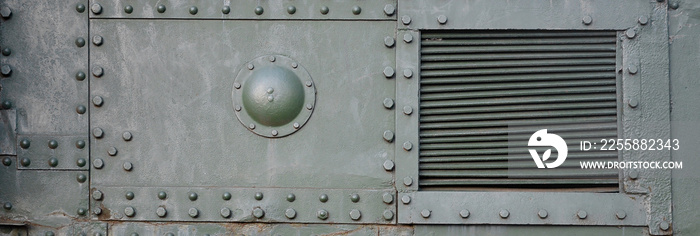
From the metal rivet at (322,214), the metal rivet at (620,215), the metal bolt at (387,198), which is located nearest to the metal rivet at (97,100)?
the metal rivet at (322,214)

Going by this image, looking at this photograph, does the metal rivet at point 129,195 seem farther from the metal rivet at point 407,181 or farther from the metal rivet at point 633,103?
the metal rivet at point 633,103

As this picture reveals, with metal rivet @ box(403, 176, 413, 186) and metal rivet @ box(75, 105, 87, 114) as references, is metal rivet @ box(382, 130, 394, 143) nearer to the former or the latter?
metal rivet @ box(403, 176, 413, 186)

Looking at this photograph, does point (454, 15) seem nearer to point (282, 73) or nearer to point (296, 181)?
point (282, 73)

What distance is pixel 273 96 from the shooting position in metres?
2.55

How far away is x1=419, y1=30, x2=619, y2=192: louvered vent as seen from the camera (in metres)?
2.60

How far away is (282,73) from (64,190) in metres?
1.05

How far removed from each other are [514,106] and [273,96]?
1.01 meters

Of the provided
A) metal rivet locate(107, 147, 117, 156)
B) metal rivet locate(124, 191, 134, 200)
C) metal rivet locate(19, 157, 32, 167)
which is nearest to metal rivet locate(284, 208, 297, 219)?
metal rivet locate(124, 191, 134, 200)

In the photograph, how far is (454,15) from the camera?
8.47ft

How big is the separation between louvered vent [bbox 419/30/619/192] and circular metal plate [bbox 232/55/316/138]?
51 cm

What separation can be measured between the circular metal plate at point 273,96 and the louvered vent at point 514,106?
51 centimetres

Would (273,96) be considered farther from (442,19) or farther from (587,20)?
(587,20)

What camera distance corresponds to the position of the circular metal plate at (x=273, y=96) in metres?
2.55

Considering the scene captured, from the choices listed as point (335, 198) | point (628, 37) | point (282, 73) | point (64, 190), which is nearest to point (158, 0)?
point (282, 73)
